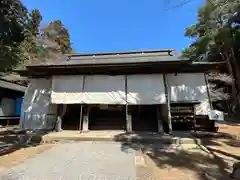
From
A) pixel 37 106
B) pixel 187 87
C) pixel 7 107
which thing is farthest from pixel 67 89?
pixel 7 107

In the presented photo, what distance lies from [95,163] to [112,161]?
0.46 meters

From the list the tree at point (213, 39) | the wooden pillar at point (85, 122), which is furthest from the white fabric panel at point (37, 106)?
the tree at point (213, 39)

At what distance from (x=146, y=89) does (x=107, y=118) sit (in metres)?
3.39

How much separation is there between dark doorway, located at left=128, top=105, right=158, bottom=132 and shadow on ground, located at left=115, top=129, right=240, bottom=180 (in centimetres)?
210

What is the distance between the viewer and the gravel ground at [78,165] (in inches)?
125

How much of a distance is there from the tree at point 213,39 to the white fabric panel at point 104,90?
6.32 m

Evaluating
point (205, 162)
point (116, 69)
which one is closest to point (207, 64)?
point (116, 69)

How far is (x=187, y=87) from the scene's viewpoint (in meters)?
7.45

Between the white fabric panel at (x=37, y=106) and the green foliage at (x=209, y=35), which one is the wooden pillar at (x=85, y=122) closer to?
the white fabric panel at (x=37, y=106)

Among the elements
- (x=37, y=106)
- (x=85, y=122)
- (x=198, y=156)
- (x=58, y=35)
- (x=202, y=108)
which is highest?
(x=58, y=35)

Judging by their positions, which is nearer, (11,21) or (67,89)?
(11,21)

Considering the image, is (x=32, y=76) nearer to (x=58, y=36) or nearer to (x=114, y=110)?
(x=114, y=110)

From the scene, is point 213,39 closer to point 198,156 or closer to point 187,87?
point 187,87

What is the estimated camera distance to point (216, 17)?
11.0 meters
